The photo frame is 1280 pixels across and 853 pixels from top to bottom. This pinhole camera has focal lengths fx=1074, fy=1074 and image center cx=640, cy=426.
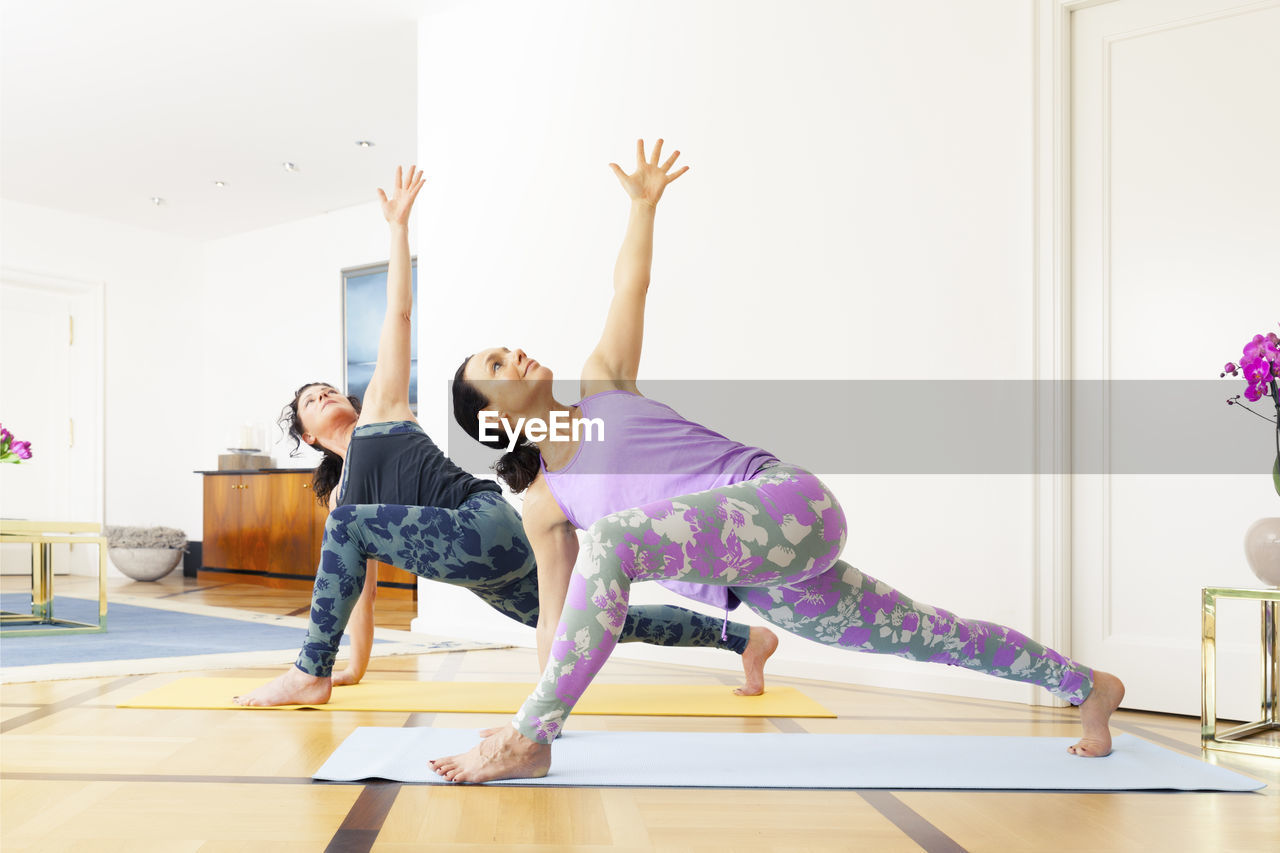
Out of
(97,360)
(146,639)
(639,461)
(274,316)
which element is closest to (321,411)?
(639,461)

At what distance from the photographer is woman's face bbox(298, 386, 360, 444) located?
113 inches

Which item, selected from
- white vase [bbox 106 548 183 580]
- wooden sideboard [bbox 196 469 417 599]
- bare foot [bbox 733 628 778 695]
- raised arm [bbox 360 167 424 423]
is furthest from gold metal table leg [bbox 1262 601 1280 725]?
white vase [bbox 106 548 183 580]

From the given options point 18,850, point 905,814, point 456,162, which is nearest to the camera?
point 18,850

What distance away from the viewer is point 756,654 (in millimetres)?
2791

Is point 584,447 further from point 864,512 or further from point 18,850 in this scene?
point 864,512

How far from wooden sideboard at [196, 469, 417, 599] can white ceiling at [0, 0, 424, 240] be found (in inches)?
75.9

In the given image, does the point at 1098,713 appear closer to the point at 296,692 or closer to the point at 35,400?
the point at 296,692

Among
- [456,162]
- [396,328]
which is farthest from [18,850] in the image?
[456,162]

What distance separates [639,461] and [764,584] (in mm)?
302

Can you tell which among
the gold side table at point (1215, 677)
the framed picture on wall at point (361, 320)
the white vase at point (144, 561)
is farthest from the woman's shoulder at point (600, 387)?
the white vase at point (144, 561)

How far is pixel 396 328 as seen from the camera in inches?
103

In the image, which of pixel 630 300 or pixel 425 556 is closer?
pixel 630 300

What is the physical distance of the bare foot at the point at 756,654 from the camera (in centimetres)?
278

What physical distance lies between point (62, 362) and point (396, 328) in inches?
255
